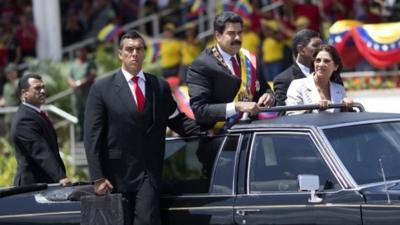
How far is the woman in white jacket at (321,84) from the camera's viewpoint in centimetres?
783

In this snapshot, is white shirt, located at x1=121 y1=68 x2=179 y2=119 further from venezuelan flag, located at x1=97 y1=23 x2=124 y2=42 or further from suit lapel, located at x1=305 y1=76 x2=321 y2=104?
venezuelan flag, located at x1=97 y1=23 x2=124 y2=42

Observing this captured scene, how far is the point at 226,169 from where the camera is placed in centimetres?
719

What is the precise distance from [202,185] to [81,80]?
9518 mm

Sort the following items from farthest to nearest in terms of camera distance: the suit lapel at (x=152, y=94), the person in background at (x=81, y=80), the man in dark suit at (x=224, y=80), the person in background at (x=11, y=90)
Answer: the person in background at (x=11, y=90) → the person in background at (x=81, y=80) → the man in dark suit at (x=224, y=80) → the suit lapel at (x=152, y=94)

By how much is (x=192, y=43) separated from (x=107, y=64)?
148 cm

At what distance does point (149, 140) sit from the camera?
750 cm

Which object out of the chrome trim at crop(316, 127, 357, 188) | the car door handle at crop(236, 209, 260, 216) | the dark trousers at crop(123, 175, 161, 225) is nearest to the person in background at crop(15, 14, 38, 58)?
the dark trousers at crop(123, 175, 161, 225)

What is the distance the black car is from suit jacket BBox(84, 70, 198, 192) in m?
0.27

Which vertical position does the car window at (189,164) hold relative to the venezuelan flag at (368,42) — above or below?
below

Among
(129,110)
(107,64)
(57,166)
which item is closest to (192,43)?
(107,64)

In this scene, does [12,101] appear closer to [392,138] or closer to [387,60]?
[387,60]

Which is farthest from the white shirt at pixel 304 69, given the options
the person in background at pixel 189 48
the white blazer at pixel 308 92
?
the person in background at pixel 189 48

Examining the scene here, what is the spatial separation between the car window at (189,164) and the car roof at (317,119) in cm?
32

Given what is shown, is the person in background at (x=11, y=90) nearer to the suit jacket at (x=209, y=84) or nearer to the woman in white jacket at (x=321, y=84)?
the suit jacket at (x=209, y=84)
